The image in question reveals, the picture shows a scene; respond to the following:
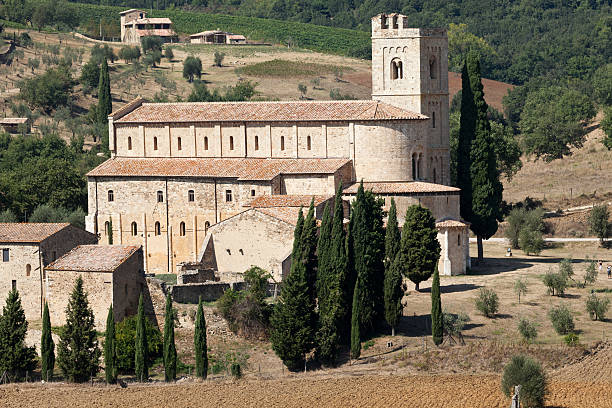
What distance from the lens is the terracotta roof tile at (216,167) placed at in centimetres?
6056

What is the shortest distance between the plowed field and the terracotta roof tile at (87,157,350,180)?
53.5 ft

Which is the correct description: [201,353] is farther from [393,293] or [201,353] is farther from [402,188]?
[402,188]

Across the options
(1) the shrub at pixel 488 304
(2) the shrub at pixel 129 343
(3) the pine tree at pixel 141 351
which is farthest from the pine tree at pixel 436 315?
(3) the pine tree at pixel 141 351

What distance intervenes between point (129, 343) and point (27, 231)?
8.71 metres

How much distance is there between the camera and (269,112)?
209 ft

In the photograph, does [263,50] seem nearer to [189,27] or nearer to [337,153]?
[189,27]

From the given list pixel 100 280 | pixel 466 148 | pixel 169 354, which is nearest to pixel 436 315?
pixel 169 354

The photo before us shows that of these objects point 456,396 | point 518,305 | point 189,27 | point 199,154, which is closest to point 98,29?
point 189,27

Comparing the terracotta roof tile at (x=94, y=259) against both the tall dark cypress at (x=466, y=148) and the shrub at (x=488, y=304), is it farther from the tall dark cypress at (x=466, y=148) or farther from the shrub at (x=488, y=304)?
the tall dark cypress at (x=466, y=148)

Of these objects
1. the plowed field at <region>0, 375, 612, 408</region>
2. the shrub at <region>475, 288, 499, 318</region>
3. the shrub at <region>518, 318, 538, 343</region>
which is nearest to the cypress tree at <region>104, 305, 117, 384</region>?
the plowed field at <region>0, 375, 612, 408</region>

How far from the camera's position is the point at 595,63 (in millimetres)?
137375

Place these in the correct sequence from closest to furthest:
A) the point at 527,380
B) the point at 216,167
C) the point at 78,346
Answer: the point at 527,380, the point at 78,346, the point at 216,167

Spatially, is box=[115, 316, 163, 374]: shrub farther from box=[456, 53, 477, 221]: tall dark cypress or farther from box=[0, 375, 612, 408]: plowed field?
box=[456, 53, 477, 221]: tall dark cypress

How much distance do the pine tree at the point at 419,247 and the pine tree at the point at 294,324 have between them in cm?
785
